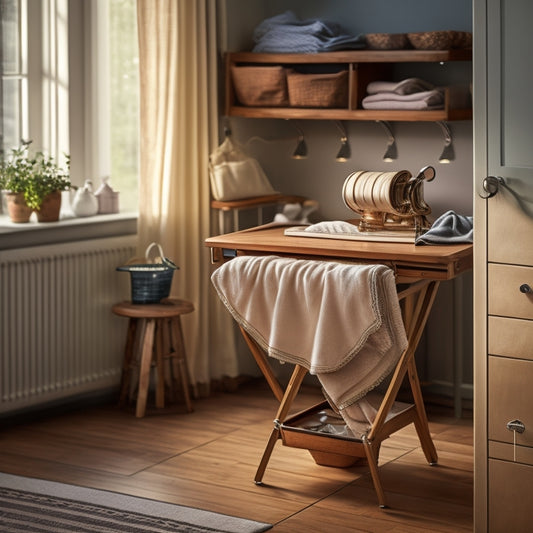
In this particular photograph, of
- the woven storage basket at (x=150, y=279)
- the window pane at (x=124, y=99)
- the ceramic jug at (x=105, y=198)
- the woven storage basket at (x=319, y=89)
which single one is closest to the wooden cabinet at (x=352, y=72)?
the woven storage basket at (x=319, y=89)

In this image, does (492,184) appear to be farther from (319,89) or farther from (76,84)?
(76,84)

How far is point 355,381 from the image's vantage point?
3.59 m

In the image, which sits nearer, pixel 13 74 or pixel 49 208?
pixel 49 208

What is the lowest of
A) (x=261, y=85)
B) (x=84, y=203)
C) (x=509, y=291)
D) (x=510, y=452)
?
(x=510, y=452)

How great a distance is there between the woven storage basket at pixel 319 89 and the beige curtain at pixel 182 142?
16.3 inches

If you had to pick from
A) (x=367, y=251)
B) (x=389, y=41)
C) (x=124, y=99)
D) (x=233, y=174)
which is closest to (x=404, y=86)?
(x=389, y=41)

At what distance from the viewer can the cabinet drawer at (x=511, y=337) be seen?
3.16 m

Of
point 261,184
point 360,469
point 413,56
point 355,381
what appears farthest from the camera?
point 261,184

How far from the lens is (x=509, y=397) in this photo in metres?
3.21

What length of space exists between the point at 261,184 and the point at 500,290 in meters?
1.97

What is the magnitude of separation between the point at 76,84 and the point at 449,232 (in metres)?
1.95

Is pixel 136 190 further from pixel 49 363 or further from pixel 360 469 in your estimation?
pixel 360 469

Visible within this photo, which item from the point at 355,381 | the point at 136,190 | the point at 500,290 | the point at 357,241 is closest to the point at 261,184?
the point at 136,190

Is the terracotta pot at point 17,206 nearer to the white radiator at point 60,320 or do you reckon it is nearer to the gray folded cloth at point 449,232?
the white radiator at point 60,320
